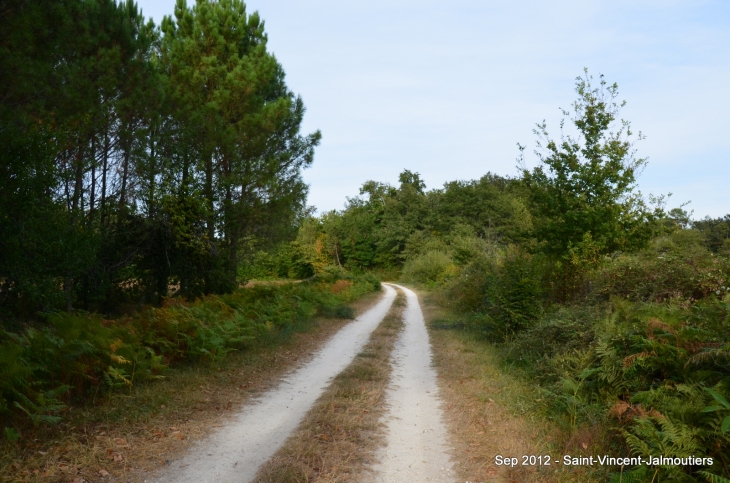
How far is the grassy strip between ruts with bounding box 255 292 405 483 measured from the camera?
473cm

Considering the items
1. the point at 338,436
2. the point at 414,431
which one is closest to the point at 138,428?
the point at 338,436

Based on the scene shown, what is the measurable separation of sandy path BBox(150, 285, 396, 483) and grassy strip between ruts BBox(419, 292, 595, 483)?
2.15 metres

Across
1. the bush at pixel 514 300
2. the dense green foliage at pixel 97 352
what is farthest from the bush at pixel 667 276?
the dense green foliage at pixel 97 352

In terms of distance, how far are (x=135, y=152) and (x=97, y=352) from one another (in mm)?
8884

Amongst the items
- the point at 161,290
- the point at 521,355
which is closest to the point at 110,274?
the point at 161,290

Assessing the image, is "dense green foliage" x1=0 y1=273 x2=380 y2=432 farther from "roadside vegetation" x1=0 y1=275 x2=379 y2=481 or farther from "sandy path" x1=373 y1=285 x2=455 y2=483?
"sandy path" x1=373 y1=285 x2=455 y2=483

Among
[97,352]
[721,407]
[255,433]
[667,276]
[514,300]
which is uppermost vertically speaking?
[667,276]

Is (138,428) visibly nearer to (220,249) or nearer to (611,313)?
(611,313)

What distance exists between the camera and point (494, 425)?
20.0 feet

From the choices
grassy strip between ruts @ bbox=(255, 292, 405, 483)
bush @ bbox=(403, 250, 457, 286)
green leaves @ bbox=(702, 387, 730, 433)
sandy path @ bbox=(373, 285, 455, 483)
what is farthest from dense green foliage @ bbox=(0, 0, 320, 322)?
bush @ bbox=(403, 250, 457, 286)

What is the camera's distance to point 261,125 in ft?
59.1

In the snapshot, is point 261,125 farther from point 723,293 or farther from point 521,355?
point 723,293

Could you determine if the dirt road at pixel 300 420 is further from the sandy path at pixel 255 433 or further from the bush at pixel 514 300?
the bush at pixel 514 300

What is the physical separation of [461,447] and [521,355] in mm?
4250
